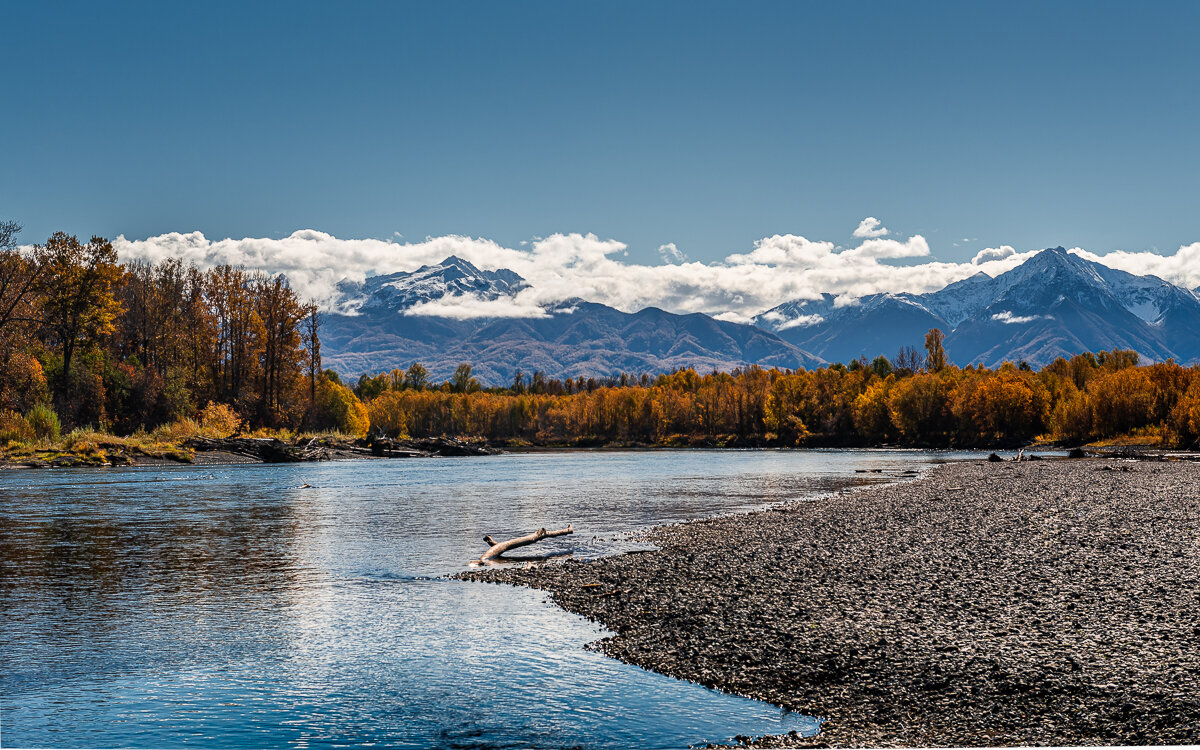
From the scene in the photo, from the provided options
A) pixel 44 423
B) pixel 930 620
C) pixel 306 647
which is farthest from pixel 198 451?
pixel 930 620

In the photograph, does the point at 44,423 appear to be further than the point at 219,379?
No

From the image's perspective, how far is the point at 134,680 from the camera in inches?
557

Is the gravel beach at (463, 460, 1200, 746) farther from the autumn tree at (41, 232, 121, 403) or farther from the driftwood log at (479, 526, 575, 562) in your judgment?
the autumn tree at (41, 232, 121, 403)

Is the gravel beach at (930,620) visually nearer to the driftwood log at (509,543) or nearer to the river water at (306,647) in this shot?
the river water at (306,647)

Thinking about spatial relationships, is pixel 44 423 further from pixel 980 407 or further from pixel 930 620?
pixel 980 407

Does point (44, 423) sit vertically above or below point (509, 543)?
above

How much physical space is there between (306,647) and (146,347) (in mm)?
94122

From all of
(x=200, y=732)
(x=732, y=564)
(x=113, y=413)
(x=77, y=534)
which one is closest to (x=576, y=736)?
(x=200, y=732)

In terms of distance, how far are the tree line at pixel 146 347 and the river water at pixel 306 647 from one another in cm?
4788

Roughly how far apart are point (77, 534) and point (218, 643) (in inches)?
759

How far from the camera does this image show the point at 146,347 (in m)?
97.2

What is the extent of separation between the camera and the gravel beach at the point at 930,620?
11578 millimetres

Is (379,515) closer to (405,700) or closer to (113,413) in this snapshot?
(405,700)

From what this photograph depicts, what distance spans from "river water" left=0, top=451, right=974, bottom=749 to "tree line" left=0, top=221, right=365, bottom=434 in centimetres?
4788
